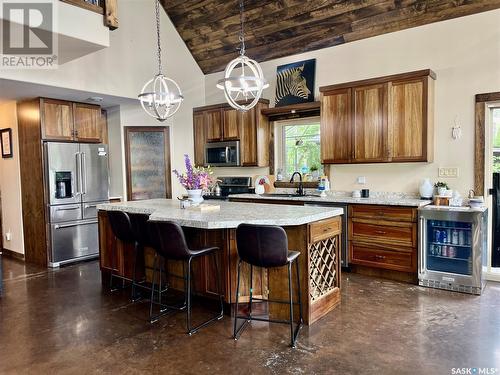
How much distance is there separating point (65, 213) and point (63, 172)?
0.61 m

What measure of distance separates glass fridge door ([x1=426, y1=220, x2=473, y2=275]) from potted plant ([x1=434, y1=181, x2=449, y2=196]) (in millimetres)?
433

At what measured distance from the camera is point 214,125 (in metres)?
6.19

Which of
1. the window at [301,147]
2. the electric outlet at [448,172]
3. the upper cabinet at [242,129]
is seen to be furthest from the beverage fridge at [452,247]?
the upper cabinet at [242,129]

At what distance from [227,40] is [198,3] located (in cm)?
70

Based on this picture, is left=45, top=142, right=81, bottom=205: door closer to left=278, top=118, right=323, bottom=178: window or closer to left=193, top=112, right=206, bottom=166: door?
left=193, top=112, right=206, bottom=166: door

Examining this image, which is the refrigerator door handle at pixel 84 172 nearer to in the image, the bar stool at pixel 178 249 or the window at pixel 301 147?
the bar stool at pixel 178 249

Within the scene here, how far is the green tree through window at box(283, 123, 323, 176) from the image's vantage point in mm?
5535

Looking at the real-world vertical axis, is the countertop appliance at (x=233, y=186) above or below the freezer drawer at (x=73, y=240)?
above

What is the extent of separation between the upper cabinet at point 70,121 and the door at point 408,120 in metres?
4.39

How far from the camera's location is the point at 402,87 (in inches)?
168

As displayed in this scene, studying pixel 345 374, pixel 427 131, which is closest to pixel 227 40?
pixel 427 131

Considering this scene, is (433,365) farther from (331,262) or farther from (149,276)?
(149,276)

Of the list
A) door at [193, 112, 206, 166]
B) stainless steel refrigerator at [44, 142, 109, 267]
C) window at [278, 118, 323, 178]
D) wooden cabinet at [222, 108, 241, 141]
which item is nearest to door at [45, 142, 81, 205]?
stainless steel refrigerator at [44, 142, 109, 267]

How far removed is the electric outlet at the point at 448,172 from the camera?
4313mm
